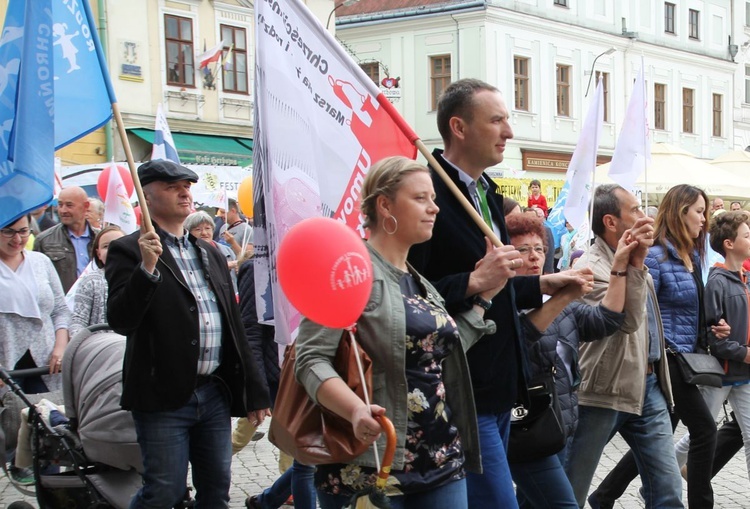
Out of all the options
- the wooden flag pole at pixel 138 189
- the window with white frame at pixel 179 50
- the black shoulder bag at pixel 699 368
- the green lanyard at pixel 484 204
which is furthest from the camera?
the window with white frame at pixel 179 50

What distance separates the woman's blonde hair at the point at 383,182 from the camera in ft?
10.9

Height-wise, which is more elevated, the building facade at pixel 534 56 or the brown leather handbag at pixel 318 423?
the building facade at pixel 534 56

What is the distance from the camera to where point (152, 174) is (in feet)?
14.2

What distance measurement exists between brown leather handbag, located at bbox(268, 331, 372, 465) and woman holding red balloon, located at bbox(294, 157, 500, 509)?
0.07m

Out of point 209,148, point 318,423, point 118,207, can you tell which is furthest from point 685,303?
point 209,148

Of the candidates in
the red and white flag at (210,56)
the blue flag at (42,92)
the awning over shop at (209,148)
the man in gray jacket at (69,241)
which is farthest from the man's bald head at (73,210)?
the red and white flag at (210,56)

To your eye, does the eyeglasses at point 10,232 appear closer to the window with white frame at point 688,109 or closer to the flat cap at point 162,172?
the flat cap at point 162,172

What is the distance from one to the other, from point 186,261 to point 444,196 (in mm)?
1305

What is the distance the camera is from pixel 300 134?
4543 millimetres

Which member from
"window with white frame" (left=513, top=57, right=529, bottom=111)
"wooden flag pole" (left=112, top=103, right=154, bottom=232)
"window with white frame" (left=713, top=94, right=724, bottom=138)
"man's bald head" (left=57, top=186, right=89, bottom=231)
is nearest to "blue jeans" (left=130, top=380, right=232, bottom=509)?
"wooden flag pole" (left=112, top=103, right=154, bottom=232)

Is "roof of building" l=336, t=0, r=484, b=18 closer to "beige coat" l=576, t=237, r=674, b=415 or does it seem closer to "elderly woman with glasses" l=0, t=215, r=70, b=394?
"elderly woman with glasses" l=0, t=215, r=70, b=394

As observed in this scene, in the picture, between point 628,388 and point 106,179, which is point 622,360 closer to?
point 628,388

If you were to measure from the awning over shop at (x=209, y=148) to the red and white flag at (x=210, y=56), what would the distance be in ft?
6.04

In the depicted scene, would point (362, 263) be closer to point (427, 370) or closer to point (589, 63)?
point (427, 370)
